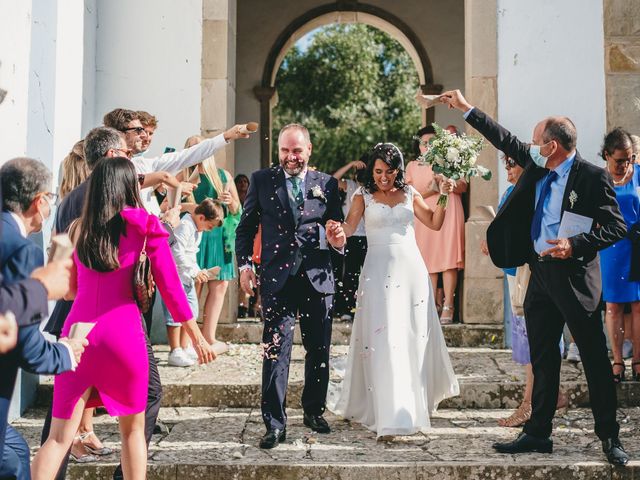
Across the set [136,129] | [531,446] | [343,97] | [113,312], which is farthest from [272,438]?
[343,97]

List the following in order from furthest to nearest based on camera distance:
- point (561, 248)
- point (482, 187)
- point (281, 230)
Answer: point (482, 187)
point (281, 230)
point (561, 248)

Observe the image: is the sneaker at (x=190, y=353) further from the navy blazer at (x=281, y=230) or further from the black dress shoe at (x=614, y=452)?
the black dress shoe at (x=614, y=452)

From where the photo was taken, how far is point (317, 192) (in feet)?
17.4

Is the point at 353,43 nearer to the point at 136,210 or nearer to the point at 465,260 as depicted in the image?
the point at 465,260

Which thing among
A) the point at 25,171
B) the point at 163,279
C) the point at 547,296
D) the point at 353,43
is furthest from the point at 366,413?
the point at 353,43

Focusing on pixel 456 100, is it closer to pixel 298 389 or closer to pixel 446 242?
pixel 298 389

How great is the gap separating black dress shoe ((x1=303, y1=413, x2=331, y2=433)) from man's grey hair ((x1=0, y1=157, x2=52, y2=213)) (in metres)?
2.91

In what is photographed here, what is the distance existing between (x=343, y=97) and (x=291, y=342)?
23.7 metres

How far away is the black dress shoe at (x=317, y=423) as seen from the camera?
17.7 ft

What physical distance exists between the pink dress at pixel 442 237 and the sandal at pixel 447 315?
1.26ft

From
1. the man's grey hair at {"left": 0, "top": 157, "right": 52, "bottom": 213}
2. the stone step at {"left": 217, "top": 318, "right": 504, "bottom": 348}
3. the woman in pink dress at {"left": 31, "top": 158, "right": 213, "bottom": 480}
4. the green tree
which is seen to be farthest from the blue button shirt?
the green tree

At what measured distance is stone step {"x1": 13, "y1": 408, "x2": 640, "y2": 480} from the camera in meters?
4.58

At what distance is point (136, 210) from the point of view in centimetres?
381

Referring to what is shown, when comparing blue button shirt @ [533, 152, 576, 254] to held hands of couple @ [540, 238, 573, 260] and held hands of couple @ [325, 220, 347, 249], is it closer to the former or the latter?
held hands of couple @ [540, 238, 573, 260]
